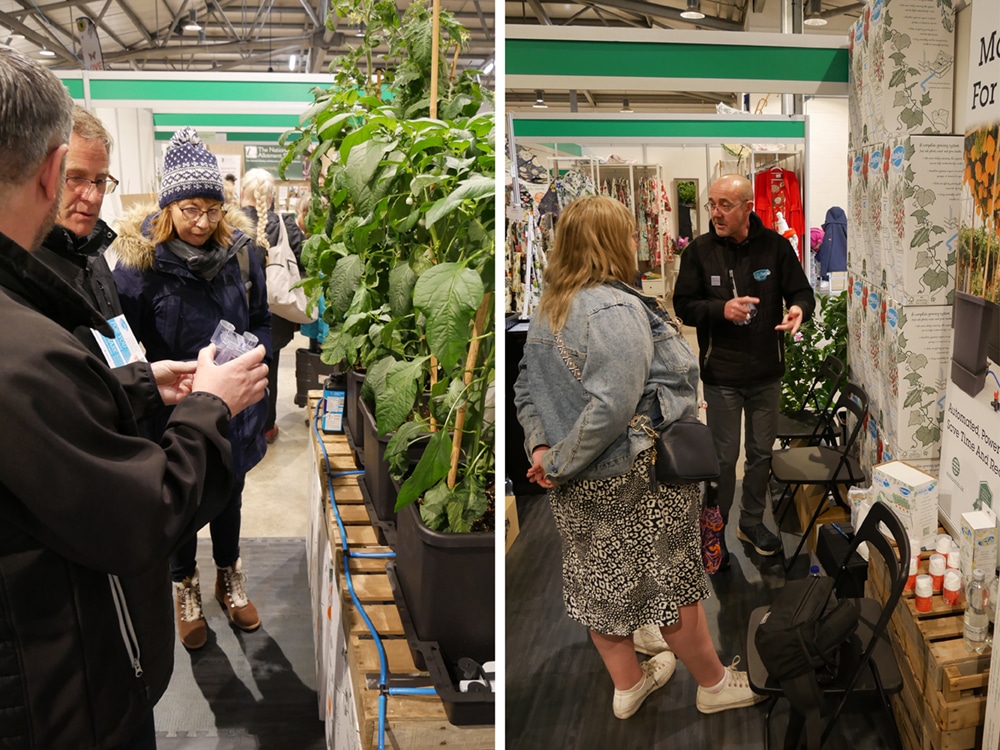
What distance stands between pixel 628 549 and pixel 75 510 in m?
1.53

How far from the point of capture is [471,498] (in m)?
1.61

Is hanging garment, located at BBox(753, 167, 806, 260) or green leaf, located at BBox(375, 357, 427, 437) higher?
hanging garment, located at BBox(753, 167, 806, 260)

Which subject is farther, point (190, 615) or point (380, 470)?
point (190, 615)

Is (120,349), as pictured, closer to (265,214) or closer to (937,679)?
(937,679)

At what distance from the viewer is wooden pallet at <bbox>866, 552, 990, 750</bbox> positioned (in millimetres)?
2160

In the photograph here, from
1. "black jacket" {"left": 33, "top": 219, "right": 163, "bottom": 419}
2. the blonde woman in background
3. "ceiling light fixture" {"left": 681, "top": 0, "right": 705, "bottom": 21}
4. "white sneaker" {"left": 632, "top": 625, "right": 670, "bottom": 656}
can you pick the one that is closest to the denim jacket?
"black jacket" {"left": 33, "top": 219, "right": 163, "bottom": 419}

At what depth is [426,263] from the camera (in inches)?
70.2

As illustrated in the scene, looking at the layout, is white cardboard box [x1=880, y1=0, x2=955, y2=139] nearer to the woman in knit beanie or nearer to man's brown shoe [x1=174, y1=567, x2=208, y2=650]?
the woman in knit beanie

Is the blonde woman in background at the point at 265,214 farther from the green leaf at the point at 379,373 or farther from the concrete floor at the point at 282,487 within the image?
the green leaf at the point at 379,373

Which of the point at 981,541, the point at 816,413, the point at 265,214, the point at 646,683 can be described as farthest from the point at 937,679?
the point at 265,214

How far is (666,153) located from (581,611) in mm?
1896

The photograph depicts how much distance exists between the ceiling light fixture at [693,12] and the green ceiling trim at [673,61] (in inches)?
183

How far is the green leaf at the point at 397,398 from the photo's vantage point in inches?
65.1

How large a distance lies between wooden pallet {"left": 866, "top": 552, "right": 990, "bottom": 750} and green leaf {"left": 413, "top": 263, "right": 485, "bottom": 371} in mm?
1683
